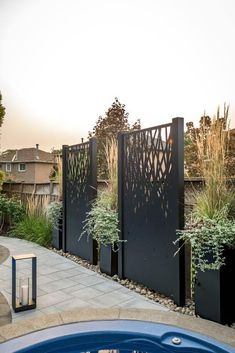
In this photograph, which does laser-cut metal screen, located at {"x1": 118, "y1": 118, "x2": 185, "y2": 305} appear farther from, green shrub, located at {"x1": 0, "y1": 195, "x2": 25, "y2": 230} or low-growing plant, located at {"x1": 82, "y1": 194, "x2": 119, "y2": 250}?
green shrub, located at {"x1": 0, "y1": 195, "x2": 25, "y2": 230}

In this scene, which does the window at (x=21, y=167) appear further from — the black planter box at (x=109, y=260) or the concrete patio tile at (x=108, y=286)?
the concrete patio tile at (x=108, y=286)

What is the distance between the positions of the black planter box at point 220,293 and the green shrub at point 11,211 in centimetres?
587

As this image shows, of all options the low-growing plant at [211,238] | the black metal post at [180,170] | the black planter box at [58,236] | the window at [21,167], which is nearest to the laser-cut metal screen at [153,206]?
the black metal post at [180,170]

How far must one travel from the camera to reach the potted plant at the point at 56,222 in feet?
18.7

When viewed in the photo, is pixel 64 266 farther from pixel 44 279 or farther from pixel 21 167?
pixel 21 167

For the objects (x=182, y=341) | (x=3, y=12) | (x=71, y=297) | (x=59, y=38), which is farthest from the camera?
(x=59, y=38)

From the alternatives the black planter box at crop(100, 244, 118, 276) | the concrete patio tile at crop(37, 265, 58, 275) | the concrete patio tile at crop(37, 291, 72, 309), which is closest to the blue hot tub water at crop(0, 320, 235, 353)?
the concrete patio tile at crop(37, 291, 72, 309)

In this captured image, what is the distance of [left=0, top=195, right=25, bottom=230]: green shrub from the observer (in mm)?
7555

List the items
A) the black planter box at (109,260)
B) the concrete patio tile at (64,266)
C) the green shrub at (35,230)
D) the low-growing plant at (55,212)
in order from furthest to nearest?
the green shrub at (35,230) < the low-growing plant at (55,212) < the concrete patio tile at (64,266) < the black planter box at (109,260)

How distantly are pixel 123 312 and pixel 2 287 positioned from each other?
1775 mm

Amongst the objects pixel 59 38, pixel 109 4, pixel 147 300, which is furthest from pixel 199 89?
pixel 147 300

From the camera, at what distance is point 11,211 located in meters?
7.59

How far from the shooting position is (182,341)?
1.98 m

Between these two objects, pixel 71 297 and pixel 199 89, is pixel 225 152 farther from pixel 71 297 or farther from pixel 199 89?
pixel 199 89
